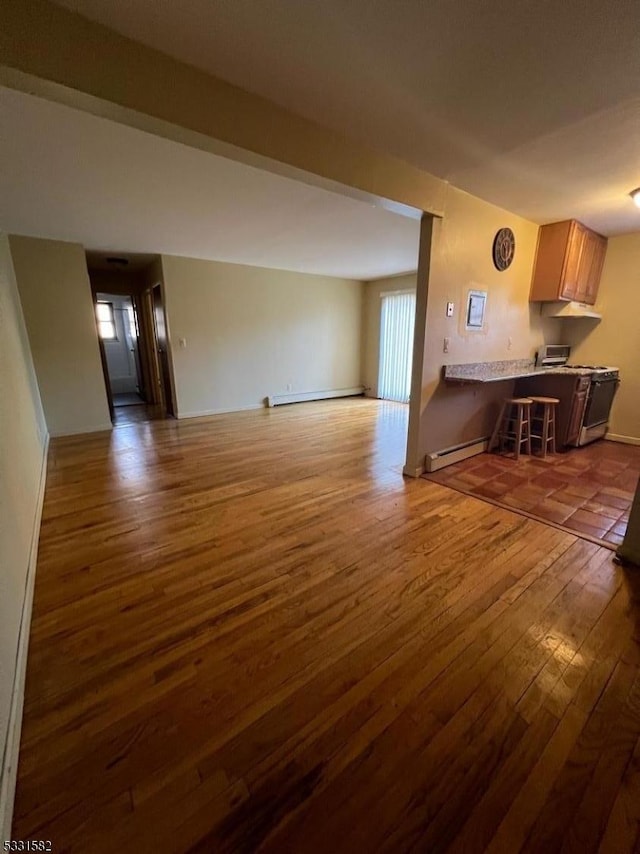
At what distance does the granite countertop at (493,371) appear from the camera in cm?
315

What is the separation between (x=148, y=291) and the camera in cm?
591

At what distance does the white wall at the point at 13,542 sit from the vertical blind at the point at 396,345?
547 cm

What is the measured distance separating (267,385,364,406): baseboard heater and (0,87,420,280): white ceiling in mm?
2450

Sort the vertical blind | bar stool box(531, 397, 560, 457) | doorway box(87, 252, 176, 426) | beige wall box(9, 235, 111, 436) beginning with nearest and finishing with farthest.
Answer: bar stool box(531, 397, 560, 457), beige wall box(9, 235, 111, 436), doorway box(87, 252, 176, 426), the vertical blind

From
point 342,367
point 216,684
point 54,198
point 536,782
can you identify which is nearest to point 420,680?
point 536,782

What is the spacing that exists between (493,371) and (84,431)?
17.0 ft

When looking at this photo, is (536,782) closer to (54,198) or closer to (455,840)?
(455,840)

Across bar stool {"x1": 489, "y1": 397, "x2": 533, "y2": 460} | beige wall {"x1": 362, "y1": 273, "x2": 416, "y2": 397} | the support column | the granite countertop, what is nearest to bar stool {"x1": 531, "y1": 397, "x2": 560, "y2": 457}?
bar stool {"x1": 489, "y1": 397, "x2": 533, "y2": 460}

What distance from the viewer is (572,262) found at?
360 cm

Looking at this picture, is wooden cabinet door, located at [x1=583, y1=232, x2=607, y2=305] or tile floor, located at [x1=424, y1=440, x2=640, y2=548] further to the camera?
wooden cabinet door, located at [x1=583, y1=232, x2=607, y2=305]

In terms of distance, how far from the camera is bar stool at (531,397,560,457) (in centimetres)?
365

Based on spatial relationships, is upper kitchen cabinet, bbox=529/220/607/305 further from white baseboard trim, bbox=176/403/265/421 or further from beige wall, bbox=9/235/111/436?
beige wall, bbox=9/235/111/436

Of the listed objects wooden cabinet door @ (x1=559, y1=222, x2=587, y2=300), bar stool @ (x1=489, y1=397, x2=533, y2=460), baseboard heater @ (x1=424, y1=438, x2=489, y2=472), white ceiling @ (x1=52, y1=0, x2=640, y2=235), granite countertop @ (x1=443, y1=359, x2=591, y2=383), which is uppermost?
white ceiling @ (x1=52, y1=0, x2=640, y2=235)

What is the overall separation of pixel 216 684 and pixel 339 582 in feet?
2.44
